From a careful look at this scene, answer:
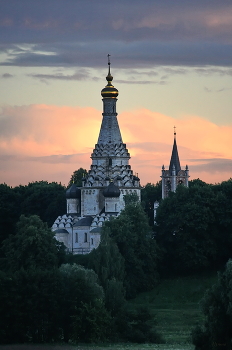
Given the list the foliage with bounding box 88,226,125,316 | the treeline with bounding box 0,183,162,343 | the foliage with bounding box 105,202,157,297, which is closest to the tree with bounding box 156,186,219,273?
the foliage with bounding box 105,202,157,297

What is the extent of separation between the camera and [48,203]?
4737 inches

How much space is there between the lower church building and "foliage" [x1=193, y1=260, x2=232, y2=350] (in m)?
37.9

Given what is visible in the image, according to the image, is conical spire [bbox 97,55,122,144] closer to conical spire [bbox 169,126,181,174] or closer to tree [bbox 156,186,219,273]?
tree [bbox 156,186,219,273]

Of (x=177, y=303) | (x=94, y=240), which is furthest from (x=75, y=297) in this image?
(x=94, y=240)

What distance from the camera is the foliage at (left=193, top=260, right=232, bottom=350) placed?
68.7 metres

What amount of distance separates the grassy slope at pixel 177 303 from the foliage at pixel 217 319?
32.3ft

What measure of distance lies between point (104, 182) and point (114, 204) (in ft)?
10.2

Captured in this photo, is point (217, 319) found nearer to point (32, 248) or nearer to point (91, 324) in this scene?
point (91, 324)

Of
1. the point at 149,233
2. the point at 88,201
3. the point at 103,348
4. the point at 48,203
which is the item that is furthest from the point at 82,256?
the point at 103,348

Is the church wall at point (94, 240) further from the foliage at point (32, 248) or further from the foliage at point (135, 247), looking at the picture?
the foliage at point (32, 248)

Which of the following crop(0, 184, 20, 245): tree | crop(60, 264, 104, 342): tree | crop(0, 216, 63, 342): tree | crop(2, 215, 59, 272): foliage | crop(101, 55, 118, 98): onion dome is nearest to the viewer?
crop(0, 216, 63, 342): tree

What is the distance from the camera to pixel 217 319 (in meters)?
69.2

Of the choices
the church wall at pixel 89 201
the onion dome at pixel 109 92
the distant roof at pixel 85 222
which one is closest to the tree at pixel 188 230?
the distant roof at pixel 85 222

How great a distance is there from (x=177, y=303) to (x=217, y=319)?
85.1ft
